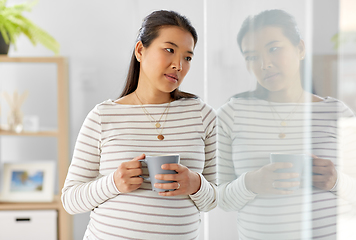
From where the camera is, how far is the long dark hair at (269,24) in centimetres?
23

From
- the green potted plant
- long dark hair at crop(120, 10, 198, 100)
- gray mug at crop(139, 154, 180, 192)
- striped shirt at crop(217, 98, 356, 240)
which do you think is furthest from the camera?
the green potted plant

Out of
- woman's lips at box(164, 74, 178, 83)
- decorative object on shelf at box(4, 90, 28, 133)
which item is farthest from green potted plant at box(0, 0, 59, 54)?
woman's lips at box(164, 74, 178, 83)

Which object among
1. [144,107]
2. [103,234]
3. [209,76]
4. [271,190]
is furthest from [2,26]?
[271,190]

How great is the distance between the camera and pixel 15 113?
1.90 meters

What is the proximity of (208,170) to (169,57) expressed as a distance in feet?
1.06

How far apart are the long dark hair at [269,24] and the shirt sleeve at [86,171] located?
569 millimetres

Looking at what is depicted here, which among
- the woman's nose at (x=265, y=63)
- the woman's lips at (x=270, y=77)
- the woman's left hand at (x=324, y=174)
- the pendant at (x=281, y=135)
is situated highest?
the woman's nose at (x=265, y=63)

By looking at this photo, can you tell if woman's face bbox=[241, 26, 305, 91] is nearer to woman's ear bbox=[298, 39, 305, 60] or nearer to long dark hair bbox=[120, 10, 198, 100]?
woman's ear bbox=[298, 39, 305, 60]

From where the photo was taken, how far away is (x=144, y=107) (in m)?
0.85

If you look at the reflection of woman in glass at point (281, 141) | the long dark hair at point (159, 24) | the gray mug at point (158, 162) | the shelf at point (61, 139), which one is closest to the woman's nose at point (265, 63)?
the reflection of woman in glass at point (281, 141)

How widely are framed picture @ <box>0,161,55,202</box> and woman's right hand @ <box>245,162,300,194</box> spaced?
1806 millimetres

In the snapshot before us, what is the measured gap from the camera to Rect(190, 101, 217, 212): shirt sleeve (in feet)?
2.58

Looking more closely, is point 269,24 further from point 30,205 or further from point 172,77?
point 30,205

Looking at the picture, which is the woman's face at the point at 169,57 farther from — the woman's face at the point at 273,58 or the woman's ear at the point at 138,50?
the woman's face at the point at 273,58
